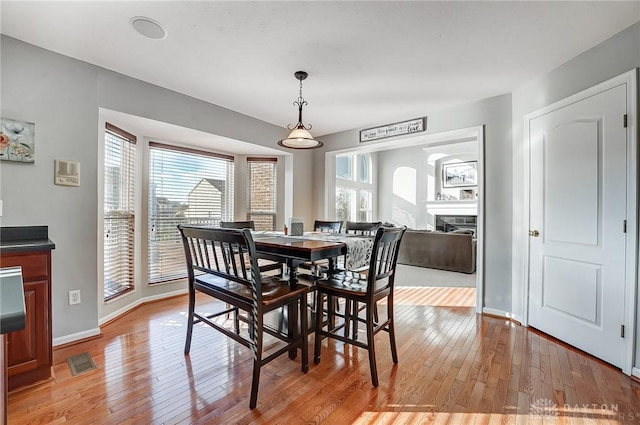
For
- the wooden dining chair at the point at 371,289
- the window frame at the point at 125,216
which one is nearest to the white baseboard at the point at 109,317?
the window frame at the point at 125,216

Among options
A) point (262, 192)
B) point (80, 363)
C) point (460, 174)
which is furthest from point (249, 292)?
point (460, 174)

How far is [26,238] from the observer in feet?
6.86

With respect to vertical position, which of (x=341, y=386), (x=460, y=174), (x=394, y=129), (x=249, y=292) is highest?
(x=394, y=129)

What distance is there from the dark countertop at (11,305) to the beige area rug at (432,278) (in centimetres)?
420

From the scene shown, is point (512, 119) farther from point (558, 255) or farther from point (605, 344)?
point (605, 344)

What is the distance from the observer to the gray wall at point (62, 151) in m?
2.10

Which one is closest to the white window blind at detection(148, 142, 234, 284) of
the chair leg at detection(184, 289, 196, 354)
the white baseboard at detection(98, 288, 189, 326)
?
the white baseboard at detection(98, 288, 189, 326)

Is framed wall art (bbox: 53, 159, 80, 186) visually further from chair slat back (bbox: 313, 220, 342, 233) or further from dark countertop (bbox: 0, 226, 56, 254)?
chair slat back (bbox: 313, 220, 342, 233)

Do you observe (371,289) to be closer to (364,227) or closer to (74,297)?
(364,227)

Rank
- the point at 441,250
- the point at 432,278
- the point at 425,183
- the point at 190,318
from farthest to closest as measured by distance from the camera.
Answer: the point at 425,183 → the point at 441,250 → the point at 432,278 → the point at 190,318

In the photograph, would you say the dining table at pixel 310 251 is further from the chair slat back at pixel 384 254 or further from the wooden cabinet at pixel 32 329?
the wooden cabinet at pixel 32 329

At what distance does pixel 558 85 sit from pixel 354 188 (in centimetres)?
563

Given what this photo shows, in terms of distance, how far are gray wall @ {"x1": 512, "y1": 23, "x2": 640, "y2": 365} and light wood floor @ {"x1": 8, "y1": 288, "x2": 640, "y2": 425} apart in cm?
59

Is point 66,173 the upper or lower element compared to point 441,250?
upper
